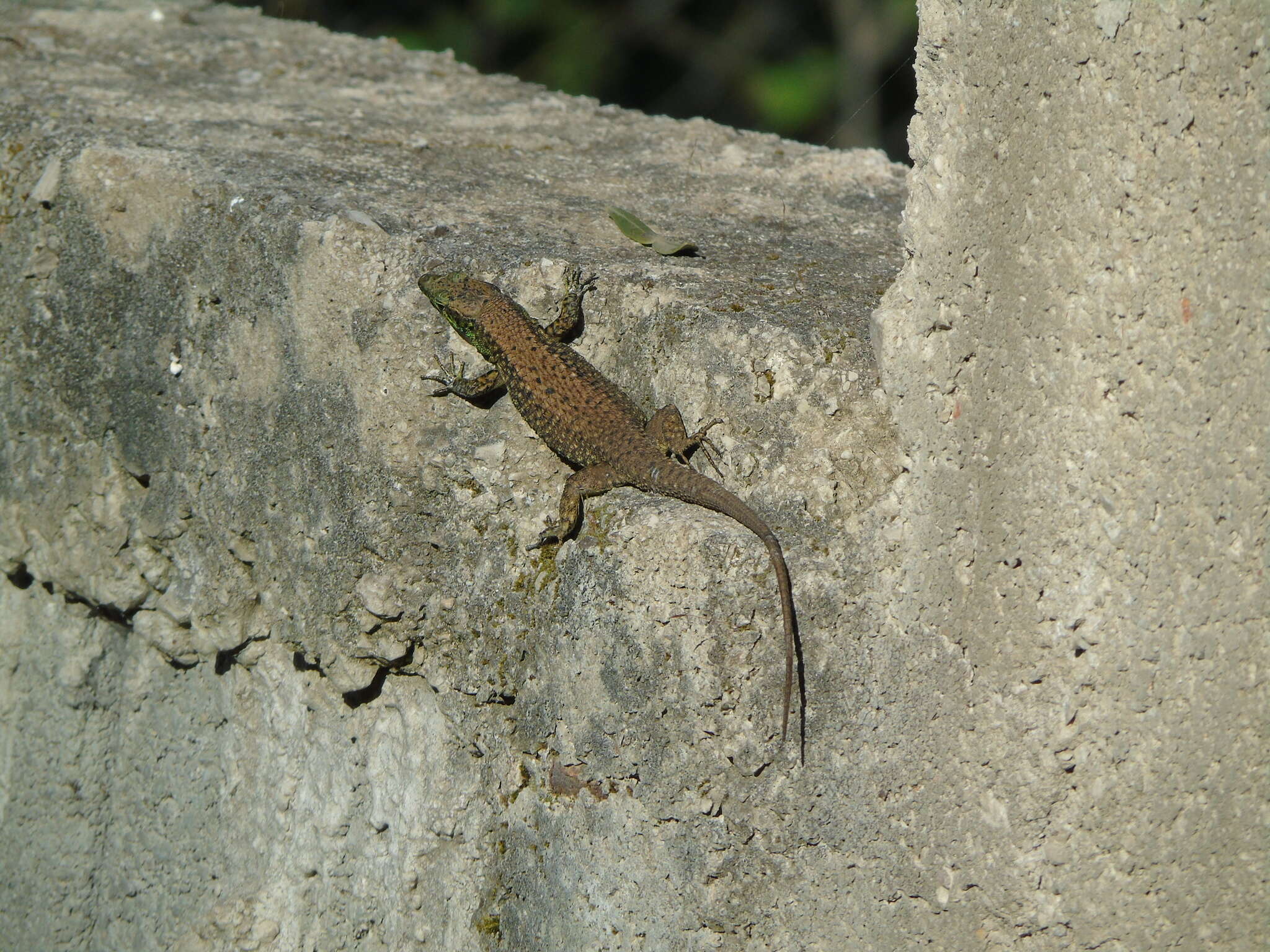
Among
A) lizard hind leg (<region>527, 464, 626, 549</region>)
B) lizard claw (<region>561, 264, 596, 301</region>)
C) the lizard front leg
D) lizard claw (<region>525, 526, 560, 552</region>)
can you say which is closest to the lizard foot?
lizard hind leg (<region>527, 464, 626, 549</region>)

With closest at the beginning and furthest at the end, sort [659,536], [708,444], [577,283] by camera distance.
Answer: [659,536], [708,444], [577,283]

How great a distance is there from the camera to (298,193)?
3.56 meters

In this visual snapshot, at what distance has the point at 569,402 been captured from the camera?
10.9ft

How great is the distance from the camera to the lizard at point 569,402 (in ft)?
9.89

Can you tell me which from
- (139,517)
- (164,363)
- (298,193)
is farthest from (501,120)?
(139,517)

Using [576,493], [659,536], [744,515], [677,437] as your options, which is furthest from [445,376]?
[744,515]

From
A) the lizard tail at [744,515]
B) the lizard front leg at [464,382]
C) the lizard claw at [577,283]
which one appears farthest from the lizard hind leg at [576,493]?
the lizard claw at [577,283]

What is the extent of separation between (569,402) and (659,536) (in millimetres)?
689

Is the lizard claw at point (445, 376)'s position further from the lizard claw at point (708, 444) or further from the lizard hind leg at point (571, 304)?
the lizard claw at point (708, 444)

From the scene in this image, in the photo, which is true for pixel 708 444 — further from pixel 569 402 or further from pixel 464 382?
pixel 464 382

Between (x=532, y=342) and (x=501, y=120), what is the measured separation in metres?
1.69

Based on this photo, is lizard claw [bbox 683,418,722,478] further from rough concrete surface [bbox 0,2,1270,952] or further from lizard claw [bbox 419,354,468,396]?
lizard claw [bbox 419,354,468,396]

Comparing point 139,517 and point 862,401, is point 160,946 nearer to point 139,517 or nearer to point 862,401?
point 139,517

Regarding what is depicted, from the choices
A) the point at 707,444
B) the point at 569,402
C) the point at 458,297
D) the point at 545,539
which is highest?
the point at 458,297
